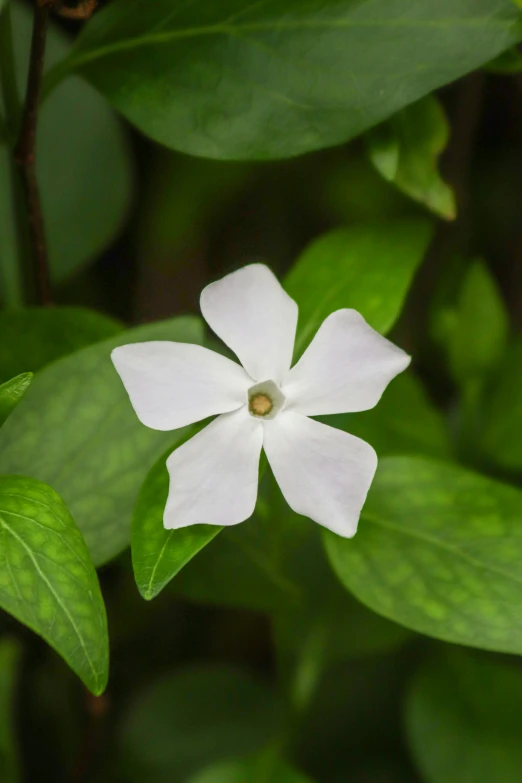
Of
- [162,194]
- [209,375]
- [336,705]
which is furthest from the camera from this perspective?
[162,194]

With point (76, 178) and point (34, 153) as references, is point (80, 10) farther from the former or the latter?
point (76, 178)

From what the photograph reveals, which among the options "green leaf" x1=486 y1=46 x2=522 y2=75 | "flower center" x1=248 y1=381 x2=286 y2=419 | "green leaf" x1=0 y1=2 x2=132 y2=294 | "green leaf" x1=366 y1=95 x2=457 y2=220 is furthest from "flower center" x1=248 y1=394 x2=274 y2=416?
"green leaf" x1=0 y1=2 x2=132 y2=294

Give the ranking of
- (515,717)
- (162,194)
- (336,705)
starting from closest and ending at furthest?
(515,717), (336,705), (162,194)

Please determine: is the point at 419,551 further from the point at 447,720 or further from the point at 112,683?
the point at 112,683

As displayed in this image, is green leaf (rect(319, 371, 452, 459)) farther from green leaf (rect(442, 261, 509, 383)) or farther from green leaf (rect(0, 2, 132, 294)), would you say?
green leaf (rect(0, 2, 132, 294))

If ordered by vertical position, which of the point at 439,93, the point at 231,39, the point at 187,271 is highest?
the point at 231,39

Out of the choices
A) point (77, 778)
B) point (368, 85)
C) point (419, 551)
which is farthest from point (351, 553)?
point (77, 778)

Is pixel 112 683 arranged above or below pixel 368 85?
below
